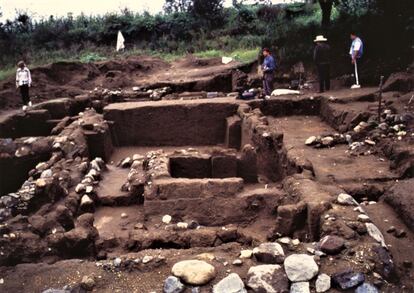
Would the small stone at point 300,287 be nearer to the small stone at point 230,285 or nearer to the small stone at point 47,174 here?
the small stone at point 230,285

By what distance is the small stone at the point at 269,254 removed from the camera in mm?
4273

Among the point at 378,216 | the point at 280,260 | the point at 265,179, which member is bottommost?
the point at 265,179

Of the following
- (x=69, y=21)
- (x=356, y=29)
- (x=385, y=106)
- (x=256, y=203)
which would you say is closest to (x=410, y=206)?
(x=256, y=203)

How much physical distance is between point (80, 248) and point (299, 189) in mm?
2859

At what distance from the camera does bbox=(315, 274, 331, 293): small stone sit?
3.97m

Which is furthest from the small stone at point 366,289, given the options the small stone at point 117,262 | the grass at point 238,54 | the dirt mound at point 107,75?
the grass at point 238,54

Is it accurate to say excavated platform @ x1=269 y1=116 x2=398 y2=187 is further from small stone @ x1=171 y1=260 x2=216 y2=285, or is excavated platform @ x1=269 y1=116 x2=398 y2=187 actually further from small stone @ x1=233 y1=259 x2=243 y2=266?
small stone @ x1=171 y1=260 x2=216 y2=285

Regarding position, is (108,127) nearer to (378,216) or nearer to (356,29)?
(378,216)

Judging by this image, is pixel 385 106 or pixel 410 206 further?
pixel 385 106

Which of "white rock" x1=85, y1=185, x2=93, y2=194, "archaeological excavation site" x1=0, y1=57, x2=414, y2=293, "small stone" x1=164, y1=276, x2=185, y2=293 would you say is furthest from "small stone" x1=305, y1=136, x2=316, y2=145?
"small stone" x1=164, y1=276, x2=185, y2=293

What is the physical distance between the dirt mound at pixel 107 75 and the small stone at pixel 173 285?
12232 millimetres

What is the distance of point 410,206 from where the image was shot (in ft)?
18.5

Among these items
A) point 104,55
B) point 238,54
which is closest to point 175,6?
point 104,55

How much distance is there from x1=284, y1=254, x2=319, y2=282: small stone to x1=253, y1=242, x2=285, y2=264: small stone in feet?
0.31
